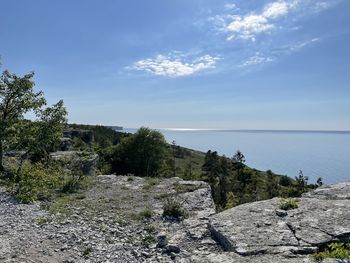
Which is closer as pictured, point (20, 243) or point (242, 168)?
point (20, 243)

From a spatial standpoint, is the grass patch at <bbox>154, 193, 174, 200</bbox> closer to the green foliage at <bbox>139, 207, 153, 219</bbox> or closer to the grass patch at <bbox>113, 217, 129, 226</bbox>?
the green foliage at <bbox>139, 207, 153, 219</bbox>

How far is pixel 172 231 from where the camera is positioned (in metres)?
13.4

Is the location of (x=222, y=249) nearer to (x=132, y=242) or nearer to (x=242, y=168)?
(x=132, y=242)

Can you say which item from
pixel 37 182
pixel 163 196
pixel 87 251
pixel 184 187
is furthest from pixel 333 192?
pixel 37 182

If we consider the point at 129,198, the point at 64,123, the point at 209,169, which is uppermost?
the point at 64,123

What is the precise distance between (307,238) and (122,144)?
70105mm

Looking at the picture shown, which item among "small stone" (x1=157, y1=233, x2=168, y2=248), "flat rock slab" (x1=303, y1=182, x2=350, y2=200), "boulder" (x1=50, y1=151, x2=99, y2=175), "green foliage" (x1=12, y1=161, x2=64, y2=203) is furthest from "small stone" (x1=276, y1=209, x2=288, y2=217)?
"boulder" (x1=50, y1=151, x2=99, y2=175)

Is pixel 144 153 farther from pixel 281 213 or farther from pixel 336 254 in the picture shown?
pixel 336 254

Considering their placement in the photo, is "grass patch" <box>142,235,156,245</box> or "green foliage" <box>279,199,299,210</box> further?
"green foliage" <box>279,199,299,210</box>

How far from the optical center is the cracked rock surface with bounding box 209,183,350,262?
9.47 m

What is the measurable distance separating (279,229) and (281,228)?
11 centimetres

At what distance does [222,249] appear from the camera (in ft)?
35.4

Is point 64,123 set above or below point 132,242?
above

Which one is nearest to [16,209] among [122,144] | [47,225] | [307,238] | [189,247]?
[47,225]
